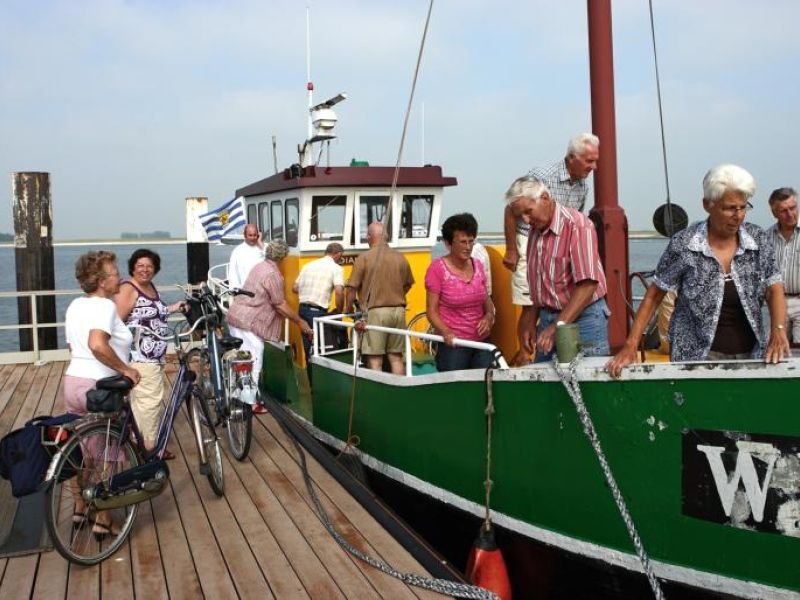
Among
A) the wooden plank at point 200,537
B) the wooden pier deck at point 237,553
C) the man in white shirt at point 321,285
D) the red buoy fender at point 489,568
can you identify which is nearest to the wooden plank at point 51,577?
the wooden pier deck at point 237,553

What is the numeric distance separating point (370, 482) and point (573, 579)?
233 centimetres

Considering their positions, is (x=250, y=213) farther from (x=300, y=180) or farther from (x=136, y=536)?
(x=136, y=536)

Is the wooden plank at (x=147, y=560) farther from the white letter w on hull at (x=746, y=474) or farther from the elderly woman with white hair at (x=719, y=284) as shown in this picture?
the white letter w on hull at (x=746, y=474)

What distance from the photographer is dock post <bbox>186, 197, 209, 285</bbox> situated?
14062 mm

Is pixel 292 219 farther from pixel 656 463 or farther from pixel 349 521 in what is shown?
pixel 656 463

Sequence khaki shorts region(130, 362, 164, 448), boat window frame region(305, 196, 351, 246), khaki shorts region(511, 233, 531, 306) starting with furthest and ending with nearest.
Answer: boat window frame region(305, 196, 351, 246)
khaki shorts region(511, 233, 531, 306)
khaki shorts region(130, 362, 164, 448)

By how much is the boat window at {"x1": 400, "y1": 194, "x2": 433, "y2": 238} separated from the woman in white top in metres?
4.97

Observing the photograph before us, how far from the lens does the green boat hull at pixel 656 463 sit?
3.22m

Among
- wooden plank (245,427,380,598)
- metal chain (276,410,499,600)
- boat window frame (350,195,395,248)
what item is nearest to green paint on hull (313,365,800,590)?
metal chain (276,410,499,600)

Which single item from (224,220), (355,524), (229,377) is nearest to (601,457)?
(355,524)

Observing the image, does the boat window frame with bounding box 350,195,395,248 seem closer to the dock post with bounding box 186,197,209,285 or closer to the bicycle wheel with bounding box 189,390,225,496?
the bicycle wheel with bounding box 189,390,225,496

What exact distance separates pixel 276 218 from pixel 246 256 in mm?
617

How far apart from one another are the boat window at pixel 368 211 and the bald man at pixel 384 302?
2223mm

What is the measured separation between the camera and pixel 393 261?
663cm
